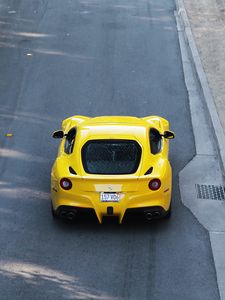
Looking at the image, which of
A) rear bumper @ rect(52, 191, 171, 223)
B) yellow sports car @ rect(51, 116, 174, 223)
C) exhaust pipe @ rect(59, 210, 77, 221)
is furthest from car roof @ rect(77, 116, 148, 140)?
exhaust pipe @ rect(59, 210, 77, 221)

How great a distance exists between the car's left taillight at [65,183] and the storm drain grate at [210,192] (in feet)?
8.48

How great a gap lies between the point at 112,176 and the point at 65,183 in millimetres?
725

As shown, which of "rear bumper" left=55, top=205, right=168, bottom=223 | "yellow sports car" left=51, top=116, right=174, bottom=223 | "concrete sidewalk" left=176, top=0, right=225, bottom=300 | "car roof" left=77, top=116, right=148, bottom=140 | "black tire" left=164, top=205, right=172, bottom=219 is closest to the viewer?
"yellow sports car" left=51, top=116, right=174, bottom=223

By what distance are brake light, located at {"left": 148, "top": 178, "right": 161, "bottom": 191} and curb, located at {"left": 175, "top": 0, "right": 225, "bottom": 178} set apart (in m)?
2.63

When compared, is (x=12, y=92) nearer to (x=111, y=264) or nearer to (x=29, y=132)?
(x=29, y=132)

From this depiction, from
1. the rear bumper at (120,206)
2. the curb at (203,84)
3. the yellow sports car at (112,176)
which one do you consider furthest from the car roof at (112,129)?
the curb at (203,84)

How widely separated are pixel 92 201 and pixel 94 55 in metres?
9.87

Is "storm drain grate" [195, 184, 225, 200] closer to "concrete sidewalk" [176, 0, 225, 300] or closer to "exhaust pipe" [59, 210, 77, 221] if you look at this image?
"concrete sidewalk" [176, 0, 225, 300]

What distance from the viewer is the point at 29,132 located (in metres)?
14.7

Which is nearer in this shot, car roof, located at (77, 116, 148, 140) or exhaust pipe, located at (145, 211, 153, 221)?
exhaust pipe, located at (145, 211, 153, 221)

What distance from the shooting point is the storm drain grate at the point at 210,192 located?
12.1 meters

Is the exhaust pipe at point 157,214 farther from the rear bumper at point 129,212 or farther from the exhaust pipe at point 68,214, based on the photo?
the exhaust pipe at point 68,214

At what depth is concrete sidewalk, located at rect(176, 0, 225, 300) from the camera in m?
11.4

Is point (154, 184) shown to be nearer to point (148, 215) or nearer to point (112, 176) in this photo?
point (148, 215)
